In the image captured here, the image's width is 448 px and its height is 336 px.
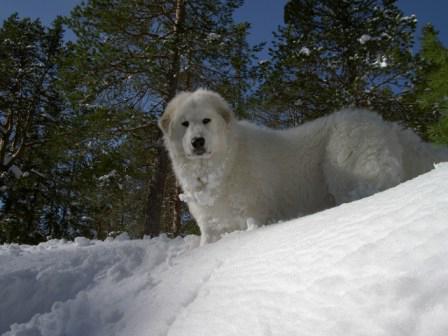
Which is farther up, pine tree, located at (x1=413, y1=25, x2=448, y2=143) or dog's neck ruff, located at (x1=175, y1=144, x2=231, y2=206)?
pine tree, located at (x1=413, y1=25, x2=448, y2=143)

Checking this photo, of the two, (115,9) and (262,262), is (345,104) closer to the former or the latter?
(115,9)

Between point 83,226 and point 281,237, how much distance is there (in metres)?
12.9

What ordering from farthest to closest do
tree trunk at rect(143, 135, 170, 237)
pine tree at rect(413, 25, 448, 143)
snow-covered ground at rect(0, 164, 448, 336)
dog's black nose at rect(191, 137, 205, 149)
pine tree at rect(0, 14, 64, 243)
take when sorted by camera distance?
pine tree at rect(0, 14, 64, 243) → tree trunk at rect(143, 135, 170, 237) → pine tree at rect(413, 25, 448, 143) → dog's black nose at rect(191, 137, 205, 149) → snow-covered ground at rect(0, 164, 448, 336)

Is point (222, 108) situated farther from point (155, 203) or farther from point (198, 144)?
point (155, 203)

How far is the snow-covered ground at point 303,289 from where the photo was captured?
0.75 meters

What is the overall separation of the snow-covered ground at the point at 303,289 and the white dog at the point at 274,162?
1.39 meters

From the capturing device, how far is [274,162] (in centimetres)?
373

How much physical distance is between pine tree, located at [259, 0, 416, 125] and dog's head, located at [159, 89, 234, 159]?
17.2 ft

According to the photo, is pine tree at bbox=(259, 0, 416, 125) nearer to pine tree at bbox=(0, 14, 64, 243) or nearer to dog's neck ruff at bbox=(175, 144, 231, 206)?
dog's neck ruff at bbox=(175, 144, 231, 206)

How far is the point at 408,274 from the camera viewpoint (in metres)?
0.77

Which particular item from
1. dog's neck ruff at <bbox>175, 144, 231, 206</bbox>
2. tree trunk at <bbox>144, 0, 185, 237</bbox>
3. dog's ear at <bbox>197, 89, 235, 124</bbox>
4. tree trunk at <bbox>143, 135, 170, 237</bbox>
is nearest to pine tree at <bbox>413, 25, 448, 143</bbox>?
dog's ear at <bbox>197, 89, 235, 124</bbox>

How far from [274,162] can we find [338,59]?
21.7 feet

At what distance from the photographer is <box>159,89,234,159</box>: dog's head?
11.2 ft

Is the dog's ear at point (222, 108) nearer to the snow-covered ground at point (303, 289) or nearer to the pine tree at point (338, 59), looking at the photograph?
the snow-covered ground at point (303, 289)
